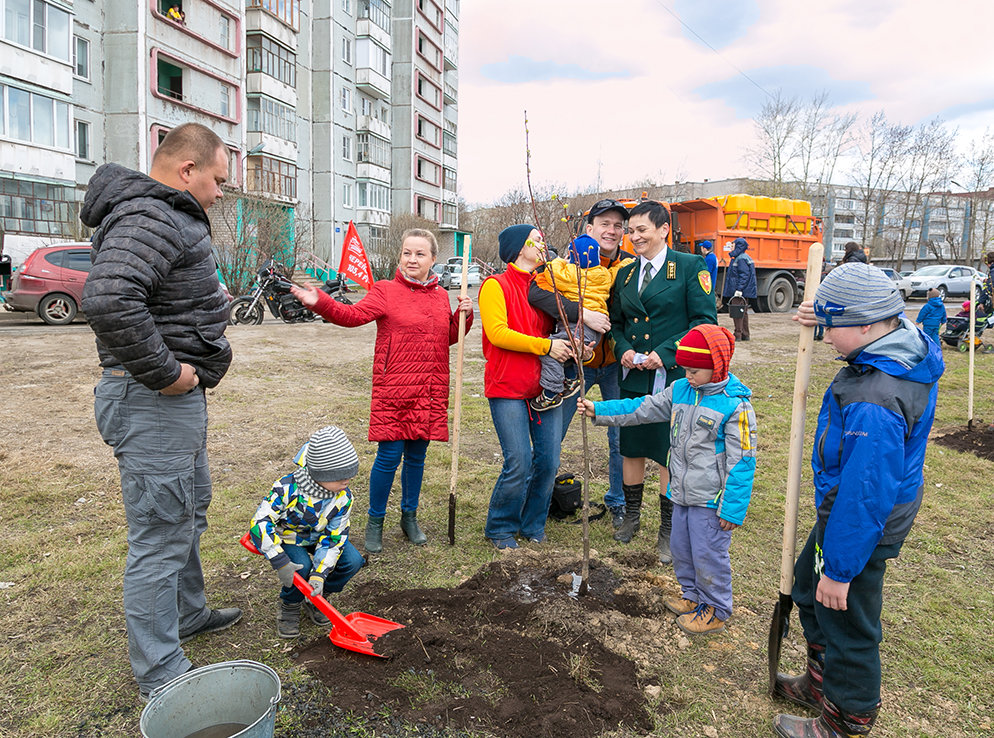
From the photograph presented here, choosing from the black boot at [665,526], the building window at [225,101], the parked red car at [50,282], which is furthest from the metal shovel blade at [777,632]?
the building window at [225,101]

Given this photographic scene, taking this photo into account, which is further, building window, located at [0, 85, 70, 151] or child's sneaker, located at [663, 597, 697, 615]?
building window, located at [0, 85, 70, 151]

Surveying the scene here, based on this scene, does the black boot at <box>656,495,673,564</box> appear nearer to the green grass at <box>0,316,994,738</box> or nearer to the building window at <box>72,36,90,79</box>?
the green grass at <box>0,316,994,738</box>

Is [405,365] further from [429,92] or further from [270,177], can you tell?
[429,92]

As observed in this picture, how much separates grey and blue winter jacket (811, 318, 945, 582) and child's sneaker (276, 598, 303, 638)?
223 cm

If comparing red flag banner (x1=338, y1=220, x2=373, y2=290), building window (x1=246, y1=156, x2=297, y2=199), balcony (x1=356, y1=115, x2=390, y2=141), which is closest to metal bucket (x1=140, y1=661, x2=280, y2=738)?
red flag banner (x1=338, y1=220, x2=373, y2=290)

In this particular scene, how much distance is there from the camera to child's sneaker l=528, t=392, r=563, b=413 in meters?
3.87

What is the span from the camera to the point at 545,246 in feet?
12.6

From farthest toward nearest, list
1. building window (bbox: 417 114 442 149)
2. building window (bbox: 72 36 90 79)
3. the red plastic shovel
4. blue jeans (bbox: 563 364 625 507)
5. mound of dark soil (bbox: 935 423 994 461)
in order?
building window (bbox: 417 114 442 149)
building window (bbox: 72 36 90 79)
mound of dark soil (bbox: 935 423 994 461)
blue jeans (bbox: 563 364 625 507)
the red plastic shovel

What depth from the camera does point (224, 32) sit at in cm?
2811

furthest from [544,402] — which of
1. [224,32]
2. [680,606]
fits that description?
[224,32]

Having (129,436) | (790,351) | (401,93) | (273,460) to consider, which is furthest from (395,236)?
(129,436)

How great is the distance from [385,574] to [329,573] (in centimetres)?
63

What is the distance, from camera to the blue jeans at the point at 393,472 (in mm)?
3908

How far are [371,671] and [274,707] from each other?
2.29 ft
